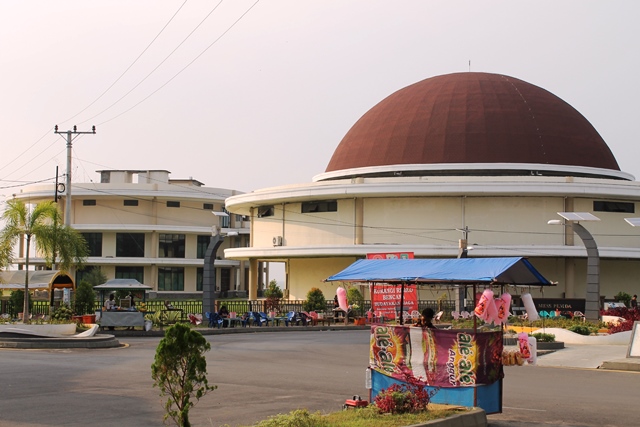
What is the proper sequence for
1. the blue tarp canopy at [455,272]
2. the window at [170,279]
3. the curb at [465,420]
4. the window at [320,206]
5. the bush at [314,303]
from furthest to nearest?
the window at [170,279], the window at [320,206], the bush at [314,303], the blue tarp canopy at [455,272], the curb at [465,420]

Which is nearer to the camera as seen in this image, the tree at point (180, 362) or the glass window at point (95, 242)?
the tree at point (180, 362)

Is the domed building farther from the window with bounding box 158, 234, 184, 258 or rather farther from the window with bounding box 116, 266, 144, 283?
the window with bounding box 116, 266, 144, 283

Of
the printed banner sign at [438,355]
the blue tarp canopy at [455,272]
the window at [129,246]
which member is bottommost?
the printed banner sign at [438,355]

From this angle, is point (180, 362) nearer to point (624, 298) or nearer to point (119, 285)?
point (119, 285)

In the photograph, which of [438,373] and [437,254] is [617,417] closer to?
[438,373]

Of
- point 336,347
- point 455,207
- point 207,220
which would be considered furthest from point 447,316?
point 207,220

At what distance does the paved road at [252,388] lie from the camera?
12.7 m

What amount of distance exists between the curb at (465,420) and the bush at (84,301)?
27244 millimetres

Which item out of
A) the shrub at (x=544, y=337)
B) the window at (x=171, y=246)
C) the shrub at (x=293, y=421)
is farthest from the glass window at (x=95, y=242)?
the shrub at (x=293, y=421)

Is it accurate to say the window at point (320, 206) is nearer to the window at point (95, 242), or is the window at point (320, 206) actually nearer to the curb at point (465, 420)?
the window at point (95, 242)

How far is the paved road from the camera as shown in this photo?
1272 cm

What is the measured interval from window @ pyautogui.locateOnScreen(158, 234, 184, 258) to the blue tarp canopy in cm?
6467

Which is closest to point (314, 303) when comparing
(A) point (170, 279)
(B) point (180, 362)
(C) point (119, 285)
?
(C) point (119, 285)

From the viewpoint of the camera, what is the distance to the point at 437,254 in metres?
48.1
